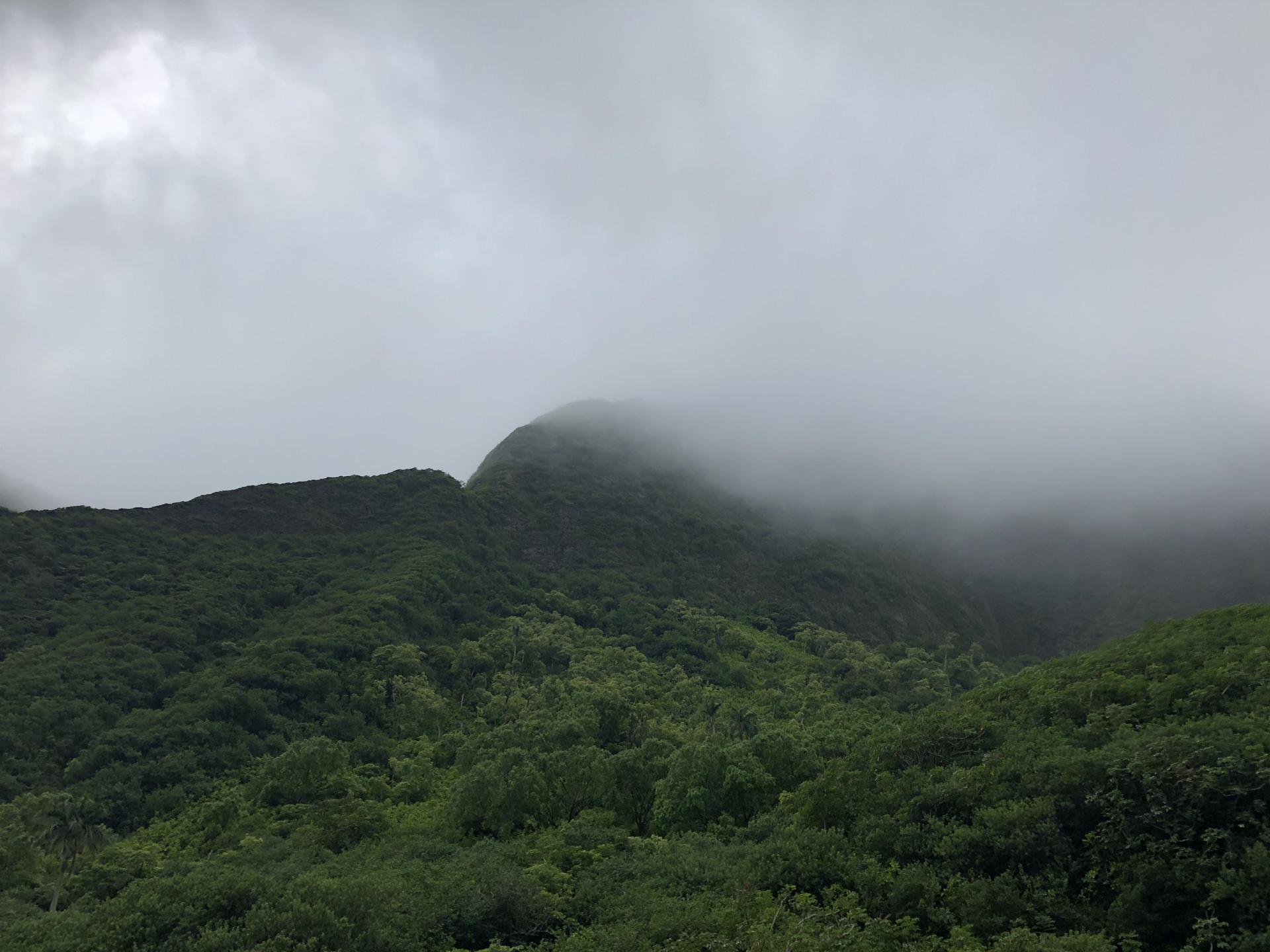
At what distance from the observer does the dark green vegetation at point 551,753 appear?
27.2 meters

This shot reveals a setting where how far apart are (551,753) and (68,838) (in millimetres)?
27150

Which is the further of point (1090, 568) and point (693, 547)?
point (1090, 568)

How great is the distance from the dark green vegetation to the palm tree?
21 cm

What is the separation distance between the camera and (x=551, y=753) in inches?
2164

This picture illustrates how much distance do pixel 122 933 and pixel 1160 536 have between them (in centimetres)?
17289

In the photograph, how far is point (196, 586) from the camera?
94.2 metres

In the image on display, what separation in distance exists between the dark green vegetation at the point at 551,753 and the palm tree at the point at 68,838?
0.21 meters

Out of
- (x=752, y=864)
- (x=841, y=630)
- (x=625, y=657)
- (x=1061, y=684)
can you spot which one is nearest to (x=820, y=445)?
(x=841, y=630)

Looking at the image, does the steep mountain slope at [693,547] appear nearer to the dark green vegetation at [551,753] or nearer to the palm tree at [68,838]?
the dark green vegetation at [551,753]

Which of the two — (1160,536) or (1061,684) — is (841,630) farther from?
(1061,684)

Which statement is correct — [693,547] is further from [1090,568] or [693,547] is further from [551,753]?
[551,753]

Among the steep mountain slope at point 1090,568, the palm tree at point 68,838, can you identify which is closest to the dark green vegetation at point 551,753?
the palm tree at point 68,838

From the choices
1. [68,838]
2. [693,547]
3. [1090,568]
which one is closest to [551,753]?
[68,838]

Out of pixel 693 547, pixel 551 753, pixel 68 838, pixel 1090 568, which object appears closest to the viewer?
pixel 68 838
